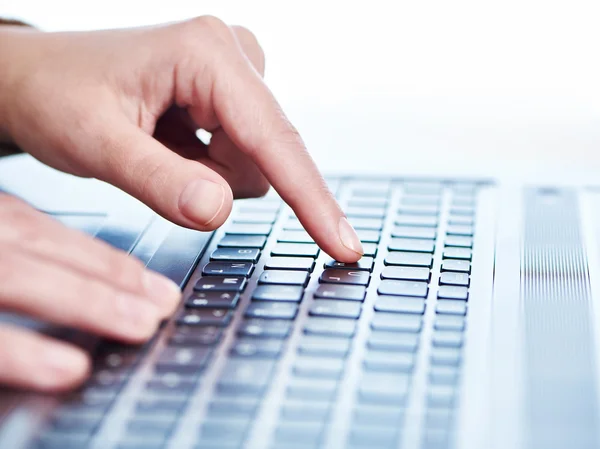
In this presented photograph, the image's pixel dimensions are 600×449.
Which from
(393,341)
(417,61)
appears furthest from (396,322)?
(417,61)

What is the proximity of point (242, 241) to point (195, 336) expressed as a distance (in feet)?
0.61

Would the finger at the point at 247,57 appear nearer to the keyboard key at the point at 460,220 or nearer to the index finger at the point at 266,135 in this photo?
the index finger at the point at 266,135

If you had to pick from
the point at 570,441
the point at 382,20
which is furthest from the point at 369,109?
the point at 570,441

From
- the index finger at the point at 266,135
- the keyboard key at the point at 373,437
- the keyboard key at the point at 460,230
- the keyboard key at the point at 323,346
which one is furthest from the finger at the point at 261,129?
the keyboard key at the point at 373,437

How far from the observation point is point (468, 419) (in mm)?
432

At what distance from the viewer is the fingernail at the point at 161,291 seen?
527 mm

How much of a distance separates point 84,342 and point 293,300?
0.14m

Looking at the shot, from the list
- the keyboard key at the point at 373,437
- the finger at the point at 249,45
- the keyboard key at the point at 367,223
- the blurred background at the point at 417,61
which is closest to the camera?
the keyboard key at the point at 373,437

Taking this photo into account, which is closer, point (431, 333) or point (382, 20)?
point (431, 333)

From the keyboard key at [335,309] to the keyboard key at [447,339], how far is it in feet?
0.19

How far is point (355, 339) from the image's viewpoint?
1.68ft

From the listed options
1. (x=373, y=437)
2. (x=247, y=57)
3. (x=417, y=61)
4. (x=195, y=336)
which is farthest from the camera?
(x=417, y=61)

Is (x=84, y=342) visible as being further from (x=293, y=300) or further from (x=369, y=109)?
(x=369, y=109)

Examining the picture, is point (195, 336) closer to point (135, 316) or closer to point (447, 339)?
point (135, 316)
